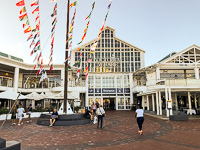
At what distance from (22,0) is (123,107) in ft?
73.0

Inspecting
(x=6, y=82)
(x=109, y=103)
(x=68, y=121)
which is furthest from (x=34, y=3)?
(x=109, y=103)

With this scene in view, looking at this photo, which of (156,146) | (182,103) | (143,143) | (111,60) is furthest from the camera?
(111,60)

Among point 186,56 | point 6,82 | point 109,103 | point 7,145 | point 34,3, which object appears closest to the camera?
point 7,145

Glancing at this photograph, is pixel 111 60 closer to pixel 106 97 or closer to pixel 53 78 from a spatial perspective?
pixel 106 97

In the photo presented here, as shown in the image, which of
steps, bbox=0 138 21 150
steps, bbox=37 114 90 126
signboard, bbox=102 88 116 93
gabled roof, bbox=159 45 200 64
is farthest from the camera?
signboard, bbox=102 88 116 93

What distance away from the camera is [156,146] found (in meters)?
5.80

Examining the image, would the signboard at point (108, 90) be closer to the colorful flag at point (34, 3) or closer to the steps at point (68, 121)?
the steps at point (68, 121)

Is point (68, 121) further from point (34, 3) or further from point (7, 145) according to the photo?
point (34, 3)

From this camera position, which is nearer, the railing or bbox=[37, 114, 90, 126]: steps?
bbox=[37, 114, 90, 126]: steps

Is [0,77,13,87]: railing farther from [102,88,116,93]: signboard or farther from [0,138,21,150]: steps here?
[0,138,21,150]: steps

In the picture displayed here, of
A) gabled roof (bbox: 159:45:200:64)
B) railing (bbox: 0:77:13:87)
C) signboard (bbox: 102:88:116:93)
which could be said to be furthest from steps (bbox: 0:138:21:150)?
signboard (bbox: 102:88:116:93)

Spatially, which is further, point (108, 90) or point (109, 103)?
point (109, 103)

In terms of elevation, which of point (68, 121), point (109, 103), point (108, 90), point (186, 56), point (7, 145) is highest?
point (186, 56)

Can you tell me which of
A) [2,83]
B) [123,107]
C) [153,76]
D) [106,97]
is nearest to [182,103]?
[153,76]
